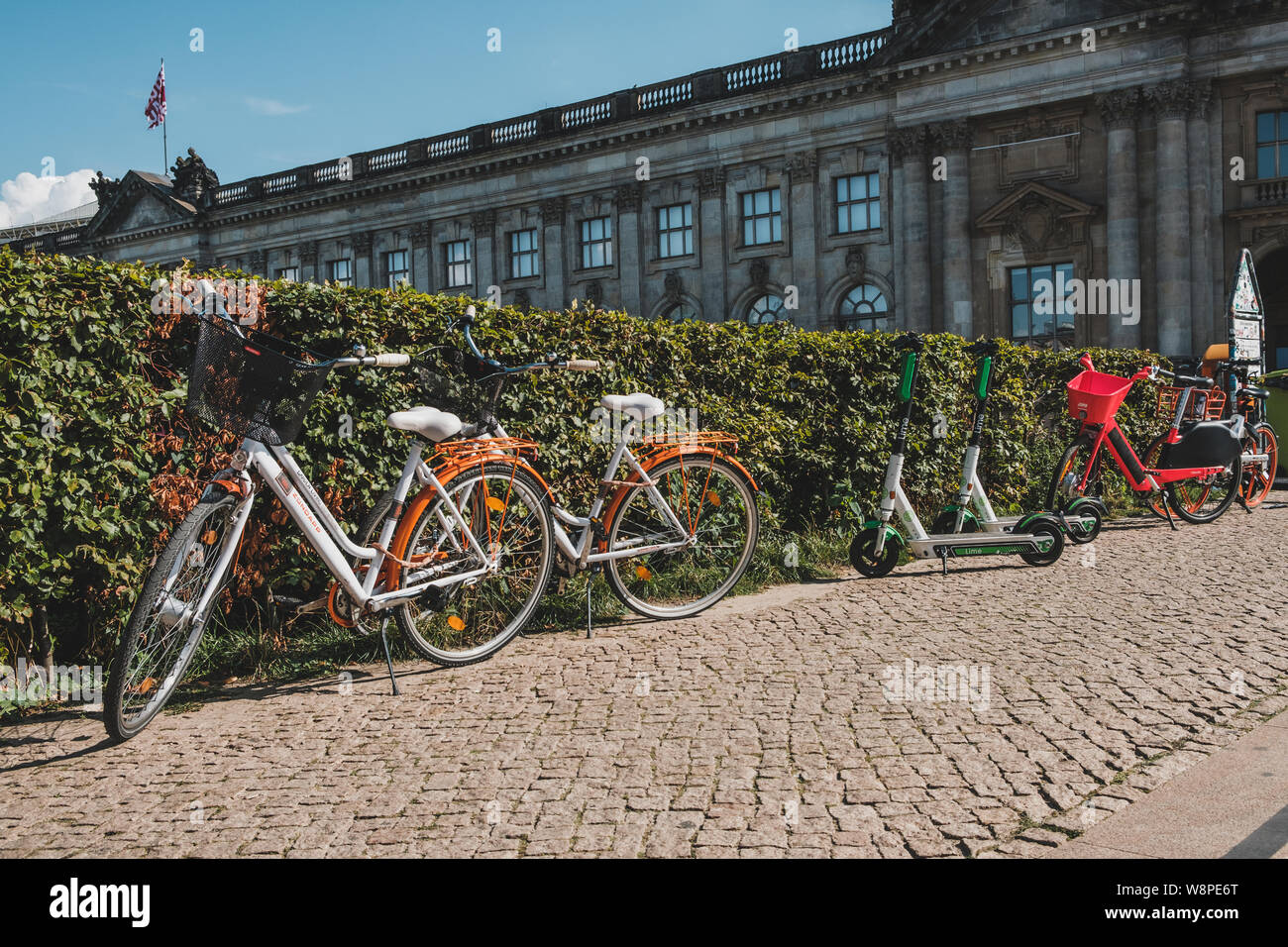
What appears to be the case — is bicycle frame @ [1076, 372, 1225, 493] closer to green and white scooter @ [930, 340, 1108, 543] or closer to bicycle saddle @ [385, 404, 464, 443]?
green and white scooter @ [930, 340, 1108, 543]

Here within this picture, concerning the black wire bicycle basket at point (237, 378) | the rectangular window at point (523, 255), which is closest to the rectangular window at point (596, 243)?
the rectangular window at point (523, 255)

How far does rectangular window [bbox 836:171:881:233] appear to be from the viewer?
35750mm

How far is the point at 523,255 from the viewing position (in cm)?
4450

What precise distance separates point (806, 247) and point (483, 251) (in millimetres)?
15106

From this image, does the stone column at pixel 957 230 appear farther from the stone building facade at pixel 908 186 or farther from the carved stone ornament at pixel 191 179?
the carved stone ornament at pixel 191 179

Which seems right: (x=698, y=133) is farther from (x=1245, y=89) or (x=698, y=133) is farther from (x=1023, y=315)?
(x=1245, y=89)

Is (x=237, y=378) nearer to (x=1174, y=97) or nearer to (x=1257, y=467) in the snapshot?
(x=1257, y=467)

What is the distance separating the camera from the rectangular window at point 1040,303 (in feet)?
104

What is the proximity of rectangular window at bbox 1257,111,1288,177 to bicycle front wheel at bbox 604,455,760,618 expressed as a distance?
29094 millimetres

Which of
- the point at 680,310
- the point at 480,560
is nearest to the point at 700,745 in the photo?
the point at 480,560

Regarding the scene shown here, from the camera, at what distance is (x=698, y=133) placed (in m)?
39.0

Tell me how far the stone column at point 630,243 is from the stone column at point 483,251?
6.32m

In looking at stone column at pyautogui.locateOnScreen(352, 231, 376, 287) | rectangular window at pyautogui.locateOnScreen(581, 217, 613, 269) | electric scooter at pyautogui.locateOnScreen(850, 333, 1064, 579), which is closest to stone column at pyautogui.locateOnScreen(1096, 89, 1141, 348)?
rectangular window at pyautogui.locateOnScreen(581, 217, 613, 269)
